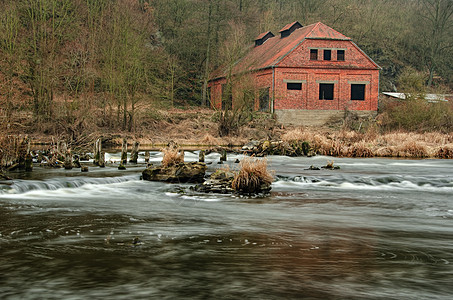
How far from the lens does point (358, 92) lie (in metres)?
46.9

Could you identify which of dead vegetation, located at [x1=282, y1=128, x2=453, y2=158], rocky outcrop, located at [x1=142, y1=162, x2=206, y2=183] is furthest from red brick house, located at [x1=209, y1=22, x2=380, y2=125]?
rocky outcrop, located at [x1=142, y1=162, x2=206, y2=183]

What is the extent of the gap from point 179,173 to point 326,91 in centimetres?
3297

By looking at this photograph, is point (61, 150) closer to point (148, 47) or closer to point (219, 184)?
point (219, 184)

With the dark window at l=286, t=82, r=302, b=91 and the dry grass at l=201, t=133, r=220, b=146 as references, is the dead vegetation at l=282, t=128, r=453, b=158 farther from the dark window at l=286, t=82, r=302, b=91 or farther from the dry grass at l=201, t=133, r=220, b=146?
the dark window at l=286, t=82, r=302, b=91

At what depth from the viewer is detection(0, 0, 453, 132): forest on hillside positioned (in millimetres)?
32219

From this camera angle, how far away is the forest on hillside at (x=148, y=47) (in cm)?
3222

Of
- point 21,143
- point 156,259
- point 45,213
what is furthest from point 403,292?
point 21,143

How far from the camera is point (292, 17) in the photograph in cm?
A: 6512

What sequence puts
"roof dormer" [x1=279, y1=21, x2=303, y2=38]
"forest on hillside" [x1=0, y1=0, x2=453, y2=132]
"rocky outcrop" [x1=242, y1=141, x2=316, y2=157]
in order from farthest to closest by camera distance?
"roof dormer" [x1=279, y1=21, x2=303, y2=38]
"forest on hillside" [x1=0, y1=0, x2=453, y2=132]
"rocky outcrop" [x1=242, y1=141, x2=316, y2=157]

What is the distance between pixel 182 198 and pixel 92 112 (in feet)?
73.3

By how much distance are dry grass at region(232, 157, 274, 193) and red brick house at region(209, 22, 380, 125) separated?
1186 inches

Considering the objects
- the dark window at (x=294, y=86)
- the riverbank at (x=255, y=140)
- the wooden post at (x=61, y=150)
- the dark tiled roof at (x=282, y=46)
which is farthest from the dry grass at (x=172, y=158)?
the dark window at (x=294, y=86)

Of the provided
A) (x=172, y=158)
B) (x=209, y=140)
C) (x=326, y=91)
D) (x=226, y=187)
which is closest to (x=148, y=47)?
(x=326, y=91)

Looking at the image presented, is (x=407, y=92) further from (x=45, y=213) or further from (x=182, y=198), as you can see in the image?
(x=45, y=213)
